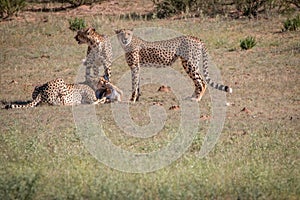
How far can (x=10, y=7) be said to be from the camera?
74.7 ft

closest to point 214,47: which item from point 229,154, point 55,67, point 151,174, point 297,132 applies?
point 55,67

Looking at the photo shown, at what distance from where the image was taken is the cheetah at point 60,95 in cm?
1341

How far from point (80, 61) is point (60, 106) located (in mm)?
4306

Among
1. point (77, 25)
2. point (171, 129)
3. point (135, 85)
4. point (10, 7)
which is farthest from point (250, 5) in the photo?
point (171, 129)

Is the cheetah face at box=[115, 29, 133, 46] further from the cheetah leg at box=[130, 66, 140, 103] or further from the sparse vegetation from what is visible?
the sparse vegetation

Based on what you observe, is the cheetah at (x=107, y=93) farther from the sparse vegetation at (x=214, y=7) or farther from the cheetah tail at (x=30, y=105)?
the sparse vegetation at (x=214, y=7)

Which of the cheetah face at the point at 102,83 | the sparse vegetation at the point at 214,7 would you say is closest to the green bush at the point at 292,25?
the sparse vegetation at the point at 214,7

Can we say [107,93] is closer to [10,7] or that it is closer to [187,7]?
[187,7]

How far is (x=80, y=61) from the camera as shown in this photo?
17703 mm

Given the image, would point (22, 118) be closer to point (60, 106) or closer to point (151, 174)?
point (60, 106)

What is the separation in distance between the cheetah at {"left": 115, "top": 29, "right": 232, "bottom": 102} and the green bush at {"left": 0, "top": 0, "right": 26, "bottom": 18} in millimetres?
9084

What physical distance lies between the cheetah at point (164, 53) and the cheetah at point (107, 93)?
0.39 meters

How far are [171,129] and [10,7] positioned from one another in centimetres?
1205

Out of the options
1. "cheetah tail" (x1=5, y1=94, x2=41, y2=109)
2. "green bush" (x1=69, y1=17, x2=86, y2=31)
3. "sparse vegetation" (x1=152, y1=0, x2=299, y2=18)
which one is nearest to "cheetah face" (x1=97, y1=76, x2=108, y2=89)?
"cheetah tail" (x1=5, y1=94, x2=41, y2=109)
